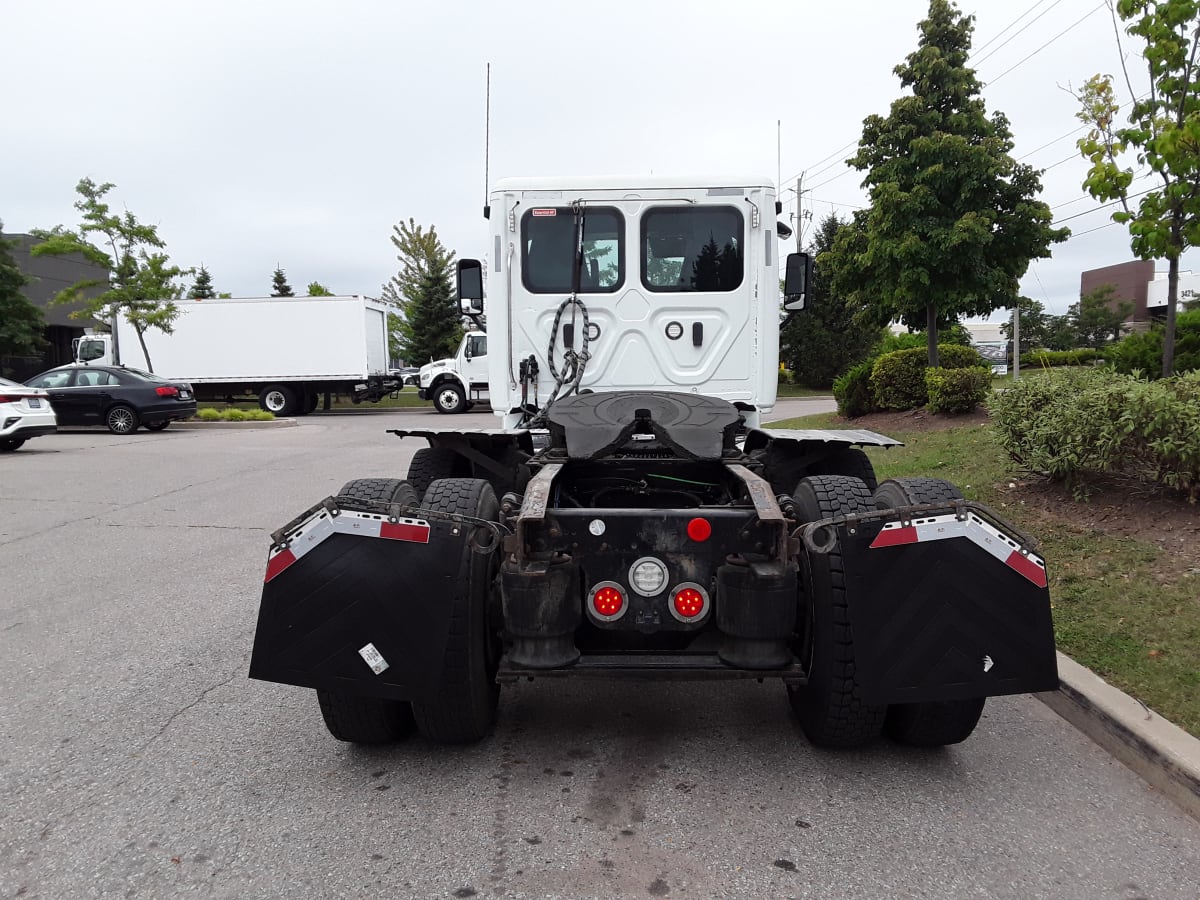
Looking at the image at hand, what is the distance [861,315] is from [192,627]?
52.4 feet

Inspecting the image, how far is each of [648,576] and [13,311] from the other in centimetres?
3361

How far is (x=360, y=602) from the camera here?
299 cm

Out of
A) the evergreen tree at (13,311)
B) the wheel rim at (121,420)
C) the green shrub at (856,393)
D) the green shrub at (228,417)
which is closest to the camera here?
the green shrub at (856,393)

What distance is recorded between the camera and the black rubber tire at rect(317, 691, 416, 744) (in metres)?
3.34

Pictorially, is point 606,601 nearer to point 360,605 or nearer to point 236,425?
point 360,605

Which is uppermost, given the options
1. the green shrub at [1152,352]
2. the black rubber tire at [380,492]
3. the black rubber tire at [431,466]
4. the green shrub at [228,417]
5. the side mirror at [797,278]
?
the side mirror at [797,278]

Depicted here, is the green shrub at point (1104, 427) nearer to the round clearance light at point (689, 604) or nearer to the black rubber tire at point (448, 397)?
the round clearance light at point (689, 604)

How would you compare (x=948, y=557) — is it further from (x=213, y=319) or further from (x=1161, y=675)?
(x=213, y=319)

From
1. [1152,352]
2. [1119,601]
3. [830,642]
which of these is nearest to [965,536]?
[830,642]

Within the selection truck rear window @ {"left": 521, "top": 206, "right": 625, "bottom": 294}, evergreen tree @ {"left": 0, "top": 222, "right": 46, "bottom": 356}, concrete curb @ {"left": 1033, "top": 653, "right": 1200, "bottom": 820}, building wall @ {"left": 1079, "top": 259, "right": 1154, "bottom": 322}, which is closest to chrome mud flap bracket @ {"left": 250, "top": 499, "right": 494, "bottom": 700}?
concrete curb @ {"left": 1033, "top": 653, "right": 1200, "bottom": 820}

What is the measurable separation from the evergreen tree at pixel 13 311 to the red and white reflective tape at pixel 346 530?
3239 centimetres

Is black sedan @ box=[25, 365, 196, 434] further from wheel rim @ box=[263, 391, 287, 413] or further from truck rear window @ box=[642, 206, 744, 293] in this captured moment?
truck rear window @ box=[642, 206, 744, 293]

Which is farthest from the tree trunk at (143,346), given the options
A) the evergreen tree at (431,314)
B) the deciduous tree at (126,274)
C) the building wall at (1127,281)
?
the building wall at (1127,281)

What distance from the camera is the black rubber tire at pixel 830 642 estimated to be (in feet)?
10.1
